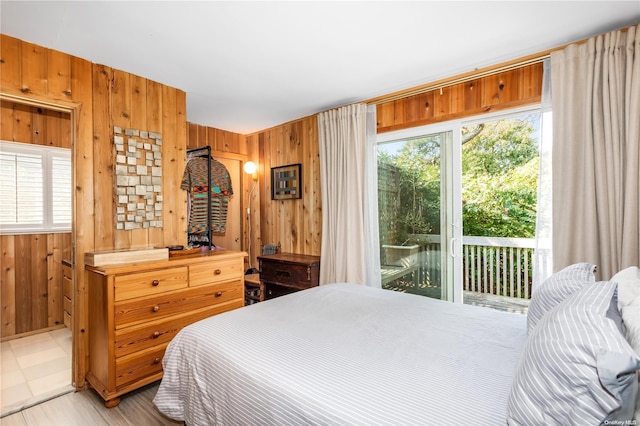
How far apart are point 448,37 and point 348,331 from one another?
2.07 m

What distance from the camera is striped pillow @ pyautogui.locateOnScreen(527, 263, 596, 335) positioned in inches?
51.6

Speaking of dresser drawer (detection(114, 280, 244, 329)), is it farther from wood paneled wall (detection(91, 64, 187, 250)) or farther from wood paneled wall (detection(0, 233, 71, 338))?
wood paneled wall (detection(0, 233, 71, 338))

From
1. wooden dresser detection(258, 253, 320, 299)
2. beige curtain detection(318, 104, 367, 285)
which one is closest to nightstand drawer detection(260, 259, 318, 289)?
wooden dresser detection(258, 253, 320, 299)

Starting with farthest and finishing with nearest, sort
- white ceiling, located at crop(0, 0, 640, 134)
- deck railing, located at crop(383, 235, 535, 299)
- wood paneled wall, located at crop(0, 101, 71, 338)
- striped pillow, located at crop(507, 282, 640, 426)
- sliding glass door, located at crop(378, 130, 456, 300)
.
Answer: deck railing, located at crop(383, 235, 535, 299)
wood paneled wall, located at crop(0, 101, 71, 338)
sliding glass door, located at crop(378, 130, 456, 300)
white ceiling, located at crop(0, 0, 640, 134)
striped pillow, located at crop(507, 282, 640, 426)

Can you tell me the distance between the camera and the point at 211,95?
3168 millimetres

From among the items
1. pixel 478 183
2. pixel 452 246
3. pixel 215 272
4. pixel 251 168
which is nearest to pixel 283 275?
pixel 215 272

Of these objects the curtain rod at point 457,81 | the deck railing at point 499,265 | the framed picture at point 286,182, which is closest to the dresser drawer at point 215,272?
the framed picture at point 286,182

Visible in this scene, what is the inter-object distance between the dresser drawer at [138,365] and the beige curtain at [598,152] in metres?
2.98

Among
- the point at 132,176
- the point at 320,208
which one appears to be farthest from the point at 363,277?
the point at 132,176

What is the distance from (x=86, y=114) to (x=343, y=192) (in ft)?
7.77

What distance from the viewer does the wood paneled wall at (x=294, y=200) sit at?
3.86 metres

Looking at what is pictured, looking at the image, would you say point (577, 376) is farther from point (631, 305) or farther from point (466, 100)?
point (466, 100)

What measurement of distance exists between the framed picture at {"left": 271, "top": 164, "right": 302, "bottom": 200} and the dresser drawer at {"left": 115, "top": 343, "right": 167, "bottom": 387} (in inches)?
90.5

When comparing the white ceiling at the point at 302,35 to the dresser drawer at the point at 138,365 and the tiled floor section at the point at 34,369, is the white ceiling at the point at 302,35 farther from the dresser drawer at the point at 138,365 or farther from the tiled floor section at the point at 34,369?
the tiled floor section at the point at 34,369
